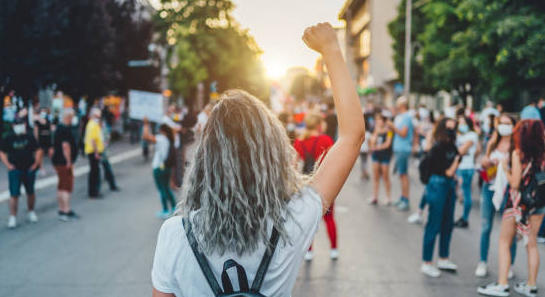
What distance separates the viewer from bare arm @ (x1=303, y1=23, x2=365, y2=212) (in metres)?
1.65

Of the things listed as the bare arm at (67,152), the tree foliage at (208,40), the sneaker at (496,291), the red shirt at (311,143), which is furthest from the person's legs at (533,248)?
the tree foliage at (208,40)

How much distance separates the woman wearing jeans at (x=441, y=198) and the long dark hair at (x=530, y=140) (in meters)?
0.92

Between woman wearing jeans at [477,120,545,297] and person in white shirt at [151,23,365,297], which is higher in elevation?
person in white shirt at [151,23,365,297]

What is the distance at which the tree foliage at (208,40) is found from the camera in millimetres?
38000

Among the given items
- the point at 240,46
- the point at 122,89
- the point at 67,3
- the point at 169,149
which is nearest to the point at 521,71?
the point at 169,149

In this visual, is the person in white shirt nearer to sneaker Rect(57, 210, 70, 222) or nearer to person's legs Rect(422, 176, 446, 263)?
person's legs Rect(422, 176, 446, 263)

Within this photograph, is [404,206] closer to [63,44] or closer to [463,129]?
[463,129]

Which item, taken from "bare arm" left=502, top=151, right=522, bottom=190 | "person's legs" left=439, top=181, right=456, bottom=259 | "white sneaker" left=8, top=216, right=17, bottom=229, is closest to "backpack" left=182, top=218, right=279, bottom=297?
"bare arm" left=502, top=151, right=522, bottom=190

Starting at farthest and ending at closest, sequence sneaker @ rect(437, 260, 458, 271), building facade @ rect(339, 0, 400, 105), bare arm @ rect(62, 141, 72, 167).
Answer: building facade @ rect(339, 0, 400, 105) < bare arm @ rect(62, 141, 72, 167) < sneaker @ rect(437, 260, 458, 271)

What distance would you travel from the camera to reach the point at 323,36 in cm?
168

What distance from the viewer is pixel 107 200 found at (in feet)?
34.2

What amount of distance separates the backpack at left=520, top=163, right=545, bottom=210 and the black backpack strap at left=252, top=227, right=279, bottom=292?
4023mm

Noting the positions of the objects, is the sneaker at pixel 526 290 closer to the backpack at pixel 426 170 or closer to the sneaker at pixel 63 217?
the backpack at pixel 426 170

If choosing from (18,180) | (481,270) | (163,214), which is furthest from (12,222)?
(481,270)
